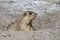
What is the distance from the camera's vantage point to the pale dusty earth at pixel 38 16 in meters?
2.46

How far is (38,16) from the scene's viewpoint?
478cm

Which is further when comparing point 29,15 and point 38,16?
point 38,16

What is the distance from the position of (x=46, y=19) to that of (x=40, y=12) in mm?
671

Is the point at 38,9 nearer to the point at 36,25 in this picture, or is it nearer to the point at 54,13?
the point at 54,13

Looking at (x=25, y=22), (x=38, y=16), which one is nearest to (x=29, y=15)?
(x=25, y=22)

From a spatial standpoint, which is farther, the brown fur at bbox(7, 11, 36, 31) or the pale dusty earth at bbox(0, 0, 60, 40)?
the brown fur at bbox(7, 11, 36, 31)

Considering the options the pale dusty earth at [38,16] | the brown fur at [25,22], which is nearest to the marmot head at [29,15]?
the brown fur at [25,22]

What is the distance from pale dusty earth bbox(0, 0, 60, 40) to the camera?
2461 mm

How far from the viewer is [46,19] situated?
4469 millimetres

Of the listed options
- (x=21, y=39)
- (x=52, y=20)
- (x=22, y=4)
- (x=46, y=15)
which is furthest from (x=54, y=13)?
(x=21, y=39)

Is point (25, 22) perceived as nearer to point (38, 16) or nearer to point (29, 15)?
point (29, 15)

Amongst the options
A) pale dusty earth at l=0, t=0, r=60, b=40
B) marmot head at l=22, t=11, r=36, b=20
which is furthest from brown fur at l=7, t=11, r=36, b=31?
pale dusty earth at l=0, t=0, r=60, b=40

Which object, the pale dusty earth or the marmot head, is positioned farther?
the marmot head

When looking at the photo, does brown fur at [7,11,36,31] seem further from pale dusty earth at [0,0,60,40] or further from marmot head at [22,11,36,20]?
pale dusty earth at [0,0,60,40]
